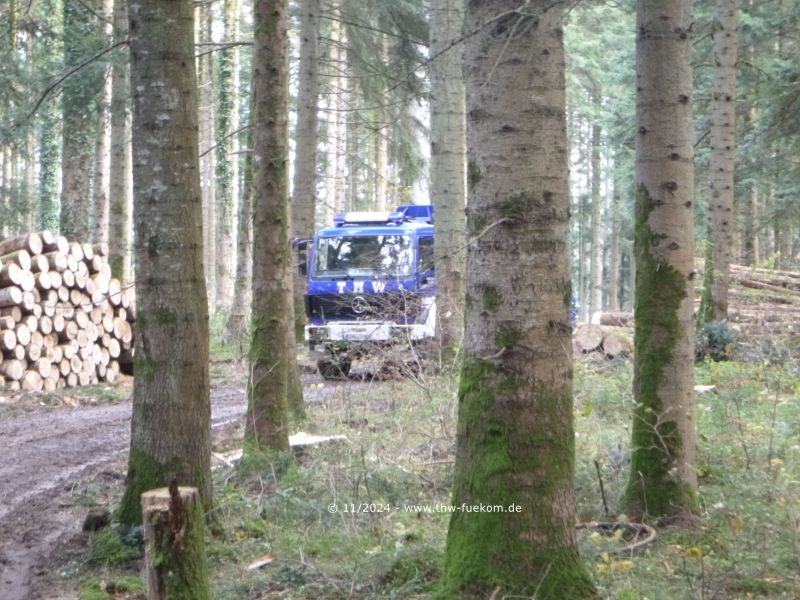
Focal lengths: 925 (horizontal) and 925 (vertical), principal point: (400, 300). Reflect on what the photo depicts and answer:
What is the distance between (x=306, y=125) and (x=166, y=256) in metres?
9.59

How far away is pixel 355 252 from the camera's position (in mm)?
16766

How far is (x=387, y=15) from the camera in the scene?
17969 mm

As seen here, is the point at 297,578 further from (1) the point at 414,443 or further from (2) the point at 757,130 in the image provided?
(2) the point at 757,130

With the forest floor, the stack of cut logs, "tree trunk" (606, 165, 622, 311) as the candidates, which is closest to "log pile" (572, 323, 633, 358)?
the forest floor

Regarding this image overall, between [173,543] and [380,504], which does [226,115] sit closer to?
[380,504]

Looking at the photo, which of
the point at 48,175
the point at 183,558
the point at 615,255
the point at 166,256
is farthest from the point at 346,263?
the point at 615,255

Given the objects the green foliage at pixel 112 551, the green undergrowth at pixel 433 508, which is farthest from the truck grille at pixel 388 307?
the green foliage at pixel 112 551

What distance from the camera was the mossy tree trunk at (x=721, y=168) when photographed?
51.1 feet

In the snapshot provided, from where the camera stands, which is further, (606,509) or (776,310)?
(776,310)

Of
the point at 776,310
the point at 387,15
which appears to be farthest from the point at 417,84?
the point at 776,310

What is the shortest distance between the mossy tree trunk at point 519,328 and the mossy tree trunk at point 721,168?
11.8 m

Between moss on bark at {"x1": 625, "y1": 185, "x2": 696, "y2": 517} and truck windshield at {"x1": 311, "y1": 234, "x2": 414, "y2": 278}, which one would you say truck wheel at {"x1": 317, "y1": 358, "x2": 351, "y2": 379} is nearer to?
truck windshield at {"x1": 311, "y1": 234, "x2": 414, "y2": 278}

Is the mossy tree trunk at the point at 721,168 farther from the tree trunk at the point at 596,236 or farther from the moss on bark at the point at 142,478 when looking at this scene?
the tree trunk at the point at 596,236

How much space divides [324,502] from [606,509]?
2.13 m
